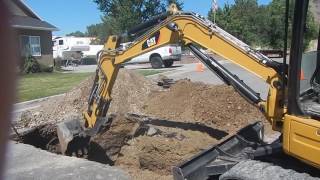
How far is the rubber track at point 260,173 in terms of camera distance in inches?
177

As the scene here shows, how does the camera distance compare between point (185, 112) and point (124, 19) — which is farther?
point (124, 19)

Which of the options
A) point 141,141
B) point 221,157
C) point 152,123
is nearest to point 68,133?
point 141,141

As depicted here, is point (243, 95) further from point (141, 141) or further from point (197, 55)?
point (141, 141)

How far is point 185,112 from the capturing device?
10938 millimetres

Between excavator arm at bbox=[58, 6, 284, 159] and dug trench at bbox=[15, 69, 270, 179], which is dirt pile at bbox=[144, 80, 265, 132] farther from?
excavator arm at bbox=[58, 6, 284, 159]

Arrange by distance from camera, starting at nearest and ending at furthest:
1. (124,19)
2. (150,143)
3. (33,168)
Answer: (33,168), (150,143), (124,19)

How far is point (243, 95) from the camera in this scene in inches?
251

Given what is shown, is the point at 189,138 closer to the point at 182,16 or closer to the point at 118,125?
the point at 118,125

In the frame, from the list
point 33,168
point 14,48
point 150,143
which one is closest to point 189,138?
point 150,143

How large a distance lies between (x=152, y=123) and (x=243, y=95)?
3.46 m

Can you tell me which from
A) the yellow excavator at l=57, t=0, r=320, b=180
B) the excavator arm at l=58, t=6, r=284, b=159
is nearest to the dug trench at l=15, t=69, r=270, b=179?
the excavator arm at l=58, t=6, r=284, b=159

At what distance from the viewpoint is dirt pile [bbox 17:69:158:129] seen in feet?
38.0

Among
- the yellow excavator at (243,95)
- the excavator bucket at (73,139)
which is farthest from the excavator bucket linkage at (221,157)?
the excavator bucket at (73,139)

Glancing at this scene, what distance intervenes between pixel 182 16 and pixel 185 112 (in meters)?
3.98
